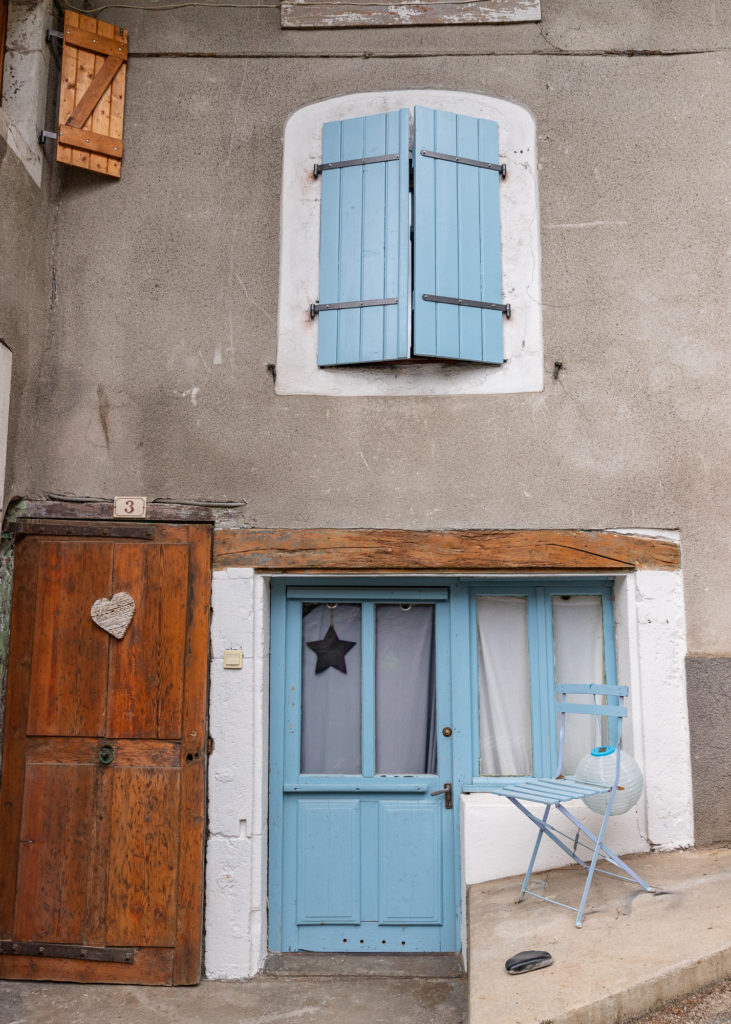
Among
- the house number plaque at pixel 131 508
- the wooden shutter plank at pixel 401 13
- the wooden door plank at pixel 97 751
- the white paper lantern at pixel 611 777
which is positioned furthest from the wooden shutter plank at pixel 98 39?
the white paper lantern at pixel 611 777

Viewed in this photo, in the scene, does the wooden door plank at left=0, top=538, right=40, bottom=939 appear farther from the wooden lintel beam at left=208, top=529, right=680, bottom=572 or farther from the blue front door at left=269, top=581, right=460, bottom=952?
the blue front door at left=269, top=581, right=460, bottom=952

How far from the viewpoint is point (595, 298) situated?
15.3ft

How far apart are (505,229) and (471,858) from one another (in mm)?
3317

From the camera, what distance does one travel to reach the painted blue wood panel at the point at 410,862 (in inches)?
174

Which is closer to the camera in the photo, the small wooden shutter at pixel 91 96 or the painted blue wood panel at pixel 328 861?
the painted blue wood panel at pixel 328 861

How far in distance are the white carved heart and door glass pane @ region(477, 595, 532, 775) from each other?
1.85 m

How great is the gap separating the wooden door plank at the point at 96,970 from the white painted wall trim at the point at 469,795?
0.23 m

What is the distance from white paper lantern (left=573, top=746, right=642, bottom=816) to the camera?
3.86m

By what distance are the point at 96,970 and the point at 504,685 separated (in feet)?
8.07

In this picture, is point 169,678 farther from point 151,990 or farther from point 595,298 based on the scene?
point 595,298

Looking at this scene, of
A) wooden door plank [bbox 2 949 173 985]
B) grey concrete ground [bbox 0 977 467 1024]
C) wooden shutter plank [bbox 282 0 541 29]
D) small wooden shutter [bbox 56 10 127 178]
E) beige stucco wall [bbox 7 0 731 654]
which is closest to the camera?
grey concrete ground [bbox 0 977 467 1024]

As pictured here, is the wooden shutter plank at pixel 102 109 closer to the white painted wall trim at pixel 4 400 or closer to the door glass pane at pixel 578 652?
the white painted wall trim at pixel 4 400

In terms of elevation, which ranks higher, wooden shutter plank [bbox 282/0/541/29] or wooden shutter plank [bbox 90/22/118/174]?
wooden shutter plank [bbox 282/0/541/29]

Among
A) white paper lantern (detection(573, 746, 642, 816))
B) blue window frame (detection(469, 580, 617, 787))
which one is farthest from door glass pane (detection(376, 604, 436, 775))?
white paper lantern (detection(573, 746, 642, 816))
